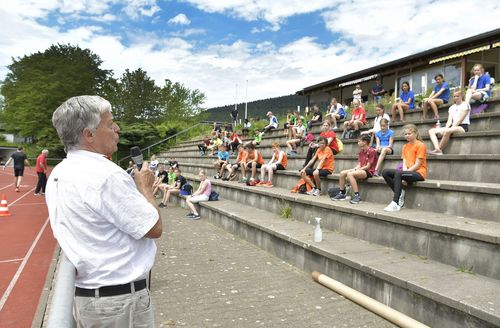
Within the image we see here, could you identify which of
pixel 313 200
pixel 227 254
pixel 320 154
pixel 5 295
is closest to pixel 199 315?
pixel 227 254

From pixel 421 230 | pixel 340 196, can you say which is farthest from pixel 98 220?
pixel 340 196

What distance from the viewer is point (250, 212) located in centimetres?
827

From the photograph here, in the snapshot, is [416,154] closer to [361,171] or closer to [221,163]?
[361,171]

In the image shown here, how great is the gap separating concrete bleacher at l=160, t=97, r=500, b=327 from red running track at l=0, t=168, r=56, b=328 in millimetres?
3515

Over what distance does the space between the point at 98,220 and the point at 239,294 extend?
10.8 feet

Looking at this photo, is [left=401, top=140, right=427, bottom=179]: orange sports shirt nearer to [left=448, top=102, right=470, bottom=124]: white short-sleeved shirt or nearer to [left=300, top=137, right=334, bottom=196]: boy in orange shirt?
[left=448, top=102, right=470, bottom=124]: white short-sleeved shirt

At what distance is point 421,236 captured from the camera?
177 inches

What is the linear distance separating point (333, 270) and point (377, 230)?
2.95ft

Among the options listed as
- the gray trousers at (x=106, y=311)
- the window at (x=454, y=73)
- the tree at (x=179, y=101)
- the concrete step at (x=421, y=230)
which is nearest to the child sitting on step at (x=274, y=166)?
the concrete step at (x=421, y=230)

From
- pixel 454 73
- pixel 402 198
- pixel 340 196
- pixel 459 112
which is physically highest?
pixel 454 73

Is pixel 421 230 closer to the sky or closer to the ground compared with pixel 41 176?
closer to the sky

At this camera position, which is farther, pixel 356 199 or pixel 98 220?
pixel 356 199

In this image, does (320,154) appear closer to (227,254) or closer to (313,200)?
(313,200)

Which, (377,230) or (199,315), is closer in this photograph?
(199,315)
